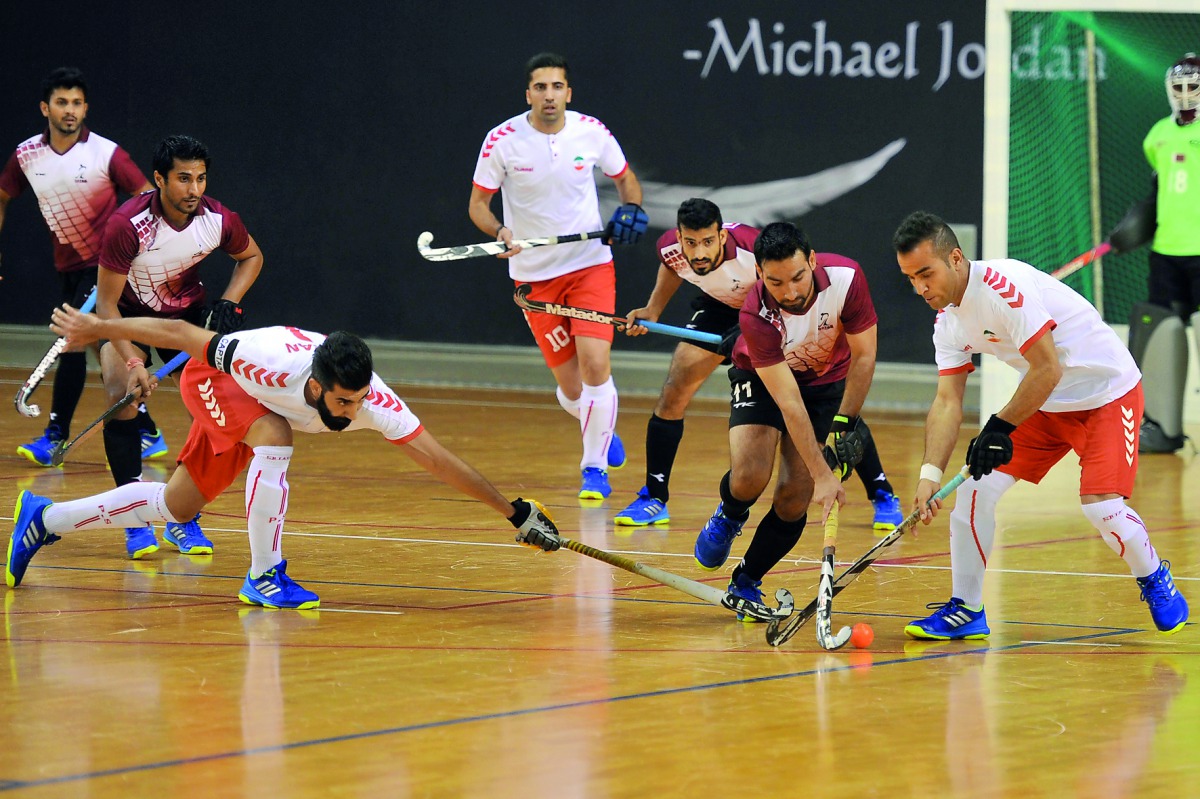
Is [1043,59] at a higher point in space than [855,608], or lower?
higher

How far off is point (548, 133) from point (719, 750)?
14.9 feet

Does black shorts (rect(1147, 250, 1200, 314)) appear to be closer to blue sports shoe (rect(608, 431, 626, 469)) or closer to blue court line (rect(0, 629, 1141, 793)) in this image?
blue sports shoe (rect(608, 431, 626, 469))

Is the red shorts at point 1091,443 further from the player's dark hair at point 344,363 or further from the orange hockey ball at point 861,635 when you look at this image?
the player's dark hair at point 344,363

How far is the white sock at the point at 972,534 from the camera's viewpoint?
15.1ft

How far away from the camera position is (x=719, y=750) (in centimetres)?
350

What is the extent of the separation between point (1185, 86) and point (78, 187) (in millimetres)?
5417

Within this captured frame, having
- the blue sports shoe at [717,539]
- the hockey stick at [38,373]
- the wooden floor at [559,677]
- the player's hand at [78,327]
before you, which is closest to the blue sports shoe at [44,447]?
the hockey stick at [38,373]

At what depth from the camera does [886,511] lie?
6.54 m

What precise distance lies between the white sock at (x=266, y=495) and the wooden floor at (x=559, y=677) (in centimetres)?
22

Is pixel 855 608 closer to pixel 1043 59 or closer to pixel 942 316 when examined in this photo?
pixel 942 316

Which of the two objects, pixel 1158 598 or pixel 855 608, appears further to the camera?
pixel 855 608

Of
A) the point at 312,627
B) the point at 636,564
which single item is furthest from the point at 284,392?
the point at 636,564

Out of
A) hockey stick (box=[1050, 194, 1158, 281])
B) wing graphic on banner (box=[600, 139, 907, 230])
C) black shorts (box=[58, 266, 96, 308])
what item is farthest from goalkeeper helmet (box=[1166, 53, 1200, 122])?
black shorts (box=[58, 266, 96, 308])

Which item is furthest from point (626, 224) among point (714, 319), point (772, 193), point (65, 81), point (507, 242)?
point (772, 193)
